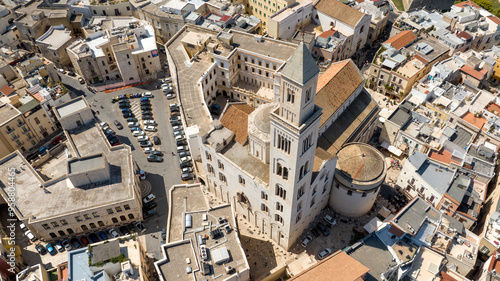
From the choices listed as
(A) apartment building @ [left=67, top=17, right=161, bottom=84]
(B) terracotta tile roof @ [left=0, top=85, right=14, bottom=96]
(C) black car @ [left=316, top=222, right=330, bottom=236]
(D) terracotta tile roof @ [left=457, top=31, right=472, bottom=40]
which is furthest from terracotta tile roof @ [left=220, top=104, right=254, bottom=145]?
(D) terracotta tile roof @ [left=457, top=31, right=472, bottom=40]

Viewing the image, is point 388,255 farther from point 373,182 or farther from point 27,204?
point 27,204

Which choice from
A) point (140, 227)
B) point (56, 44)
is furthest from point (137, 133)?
point (56, 44)

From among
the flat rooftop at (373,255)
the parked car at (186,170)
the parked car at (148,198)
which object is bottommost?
the parked car at (148,198)

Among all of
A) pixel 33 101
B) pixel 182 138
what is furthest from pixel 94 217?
pixel 33 101

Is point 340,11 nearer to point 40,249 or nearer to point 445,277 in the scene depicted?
point 445,277

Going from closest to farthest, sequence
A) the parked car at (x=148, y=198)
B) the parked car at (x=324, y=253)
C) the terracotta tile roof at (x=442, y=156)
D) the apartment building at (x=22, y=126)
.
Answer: the parked car at (x=324, y=253) → the terracotta tile roof at (x=442, y=156) → the parked car at (x=148, y=198) → the apartment building at (x=22, y=126)

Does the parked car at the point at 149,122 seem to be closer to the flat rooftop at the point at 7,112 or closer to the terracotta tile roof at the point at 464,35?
the flat rooftop at the point at 7,112

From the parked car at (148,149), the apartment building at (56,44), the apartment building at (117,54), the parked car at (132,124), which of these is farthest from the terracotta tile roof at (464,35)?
the apartment building at (56,44)
